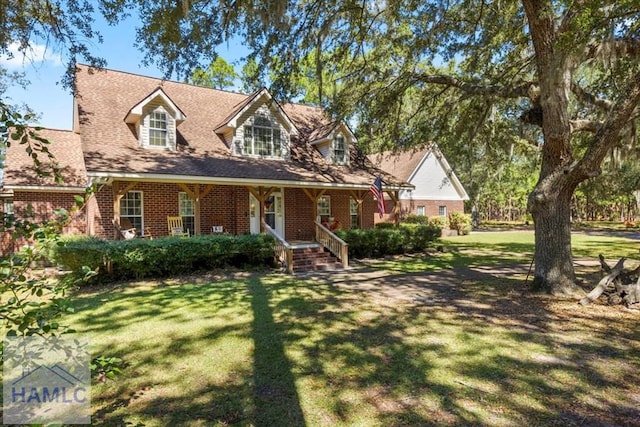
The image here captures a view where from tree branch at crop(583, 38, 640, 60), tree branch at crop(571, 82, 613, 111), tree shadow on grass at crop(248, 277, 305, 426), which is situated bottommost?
tree shadow on grass at crop(248, 277, 305, 426)

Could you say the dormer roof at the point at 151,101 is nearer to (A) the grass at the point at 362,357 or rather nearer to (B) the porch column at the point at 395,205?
(A) the grass at the point at 362,357

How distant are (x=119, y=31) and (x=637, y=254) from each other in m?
19.4

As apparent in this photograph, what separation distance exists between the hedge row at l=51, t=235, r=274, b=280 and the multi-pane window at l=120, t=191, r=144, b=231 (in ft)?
8.40

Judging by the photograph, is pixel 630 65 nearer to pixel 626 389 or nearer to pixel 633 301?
pixel 633 301

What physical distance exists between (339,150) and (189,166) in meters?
7.83

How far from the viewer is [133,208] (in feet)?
44.2

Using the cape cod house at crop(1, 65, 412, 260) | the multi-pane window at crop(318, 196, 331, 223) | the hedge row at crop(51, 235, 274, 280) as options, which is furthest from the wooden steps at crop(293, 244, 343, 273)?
the multi-pane window at crop(318, 196, 331, 223)

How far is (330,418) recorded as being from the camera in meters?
3.54

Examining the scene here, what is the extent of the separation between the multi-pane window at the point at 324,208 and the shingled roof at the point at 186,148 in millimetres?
1691

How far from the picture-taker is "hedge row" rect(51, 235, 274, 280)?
9586 mm

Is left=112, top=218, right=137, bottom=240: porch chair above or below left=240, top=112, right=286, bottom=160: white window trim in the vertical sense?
below

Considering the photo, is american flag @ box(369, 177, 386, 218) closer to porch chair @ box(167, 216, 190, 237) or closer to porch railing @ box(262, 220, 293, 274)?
porch railing @ box(262, 220, 293, 274)

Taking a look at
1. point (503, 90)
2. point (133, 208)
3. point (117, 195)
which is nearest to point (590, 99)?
point (503, 90)

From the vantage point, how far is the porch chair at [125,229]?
38.2ft
